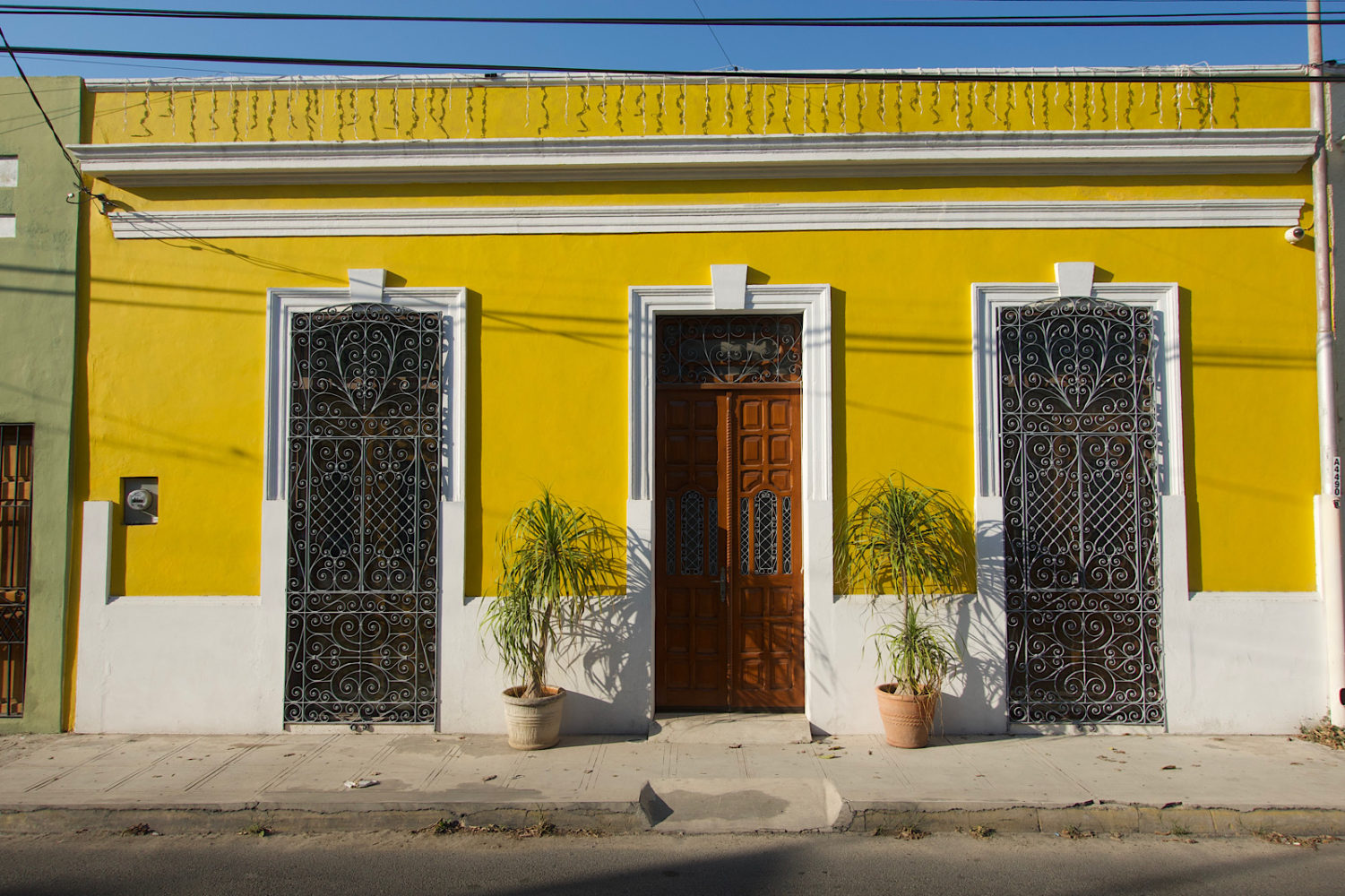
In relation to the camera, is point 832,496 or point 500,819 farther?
point 832,496

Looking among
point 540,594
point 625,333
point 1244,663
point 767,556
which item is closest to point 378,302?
point 625,333

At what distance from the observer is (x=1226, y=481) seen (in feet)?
22.3

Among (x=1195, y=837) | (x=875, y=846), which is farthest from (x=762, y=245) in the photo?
(x=1195, y=837)

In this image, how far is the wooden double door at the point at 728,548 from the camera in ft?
23.0

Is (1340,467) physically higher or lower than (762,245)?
lower

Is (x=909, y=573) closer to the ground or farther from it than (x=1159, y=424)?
closer to the ground

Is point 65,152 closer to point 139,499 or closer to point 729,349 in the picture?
point 139,499

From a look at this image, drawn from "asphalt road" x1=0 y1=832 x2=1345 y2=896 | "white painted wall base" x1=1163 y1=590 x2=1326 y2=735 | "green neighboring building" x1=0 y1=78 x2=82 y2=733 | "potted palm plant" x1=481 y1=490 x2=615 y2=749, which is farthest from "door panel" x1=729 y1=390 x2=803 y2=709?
"green neighboring building" x1=0 y1=78 x2=82 y2=733

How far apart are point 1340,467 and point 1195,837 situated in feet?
10.6

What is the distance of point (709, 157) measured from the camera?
6.89m

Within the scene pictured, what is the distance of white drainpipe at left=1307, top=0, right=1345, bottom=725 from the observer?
655 cm

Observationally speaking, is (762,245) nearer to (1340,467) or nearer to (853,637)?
(853,637)

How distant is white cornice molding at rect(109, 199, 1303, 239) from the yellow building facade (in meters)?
0.03

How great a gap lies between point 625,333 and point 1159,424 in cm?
399
